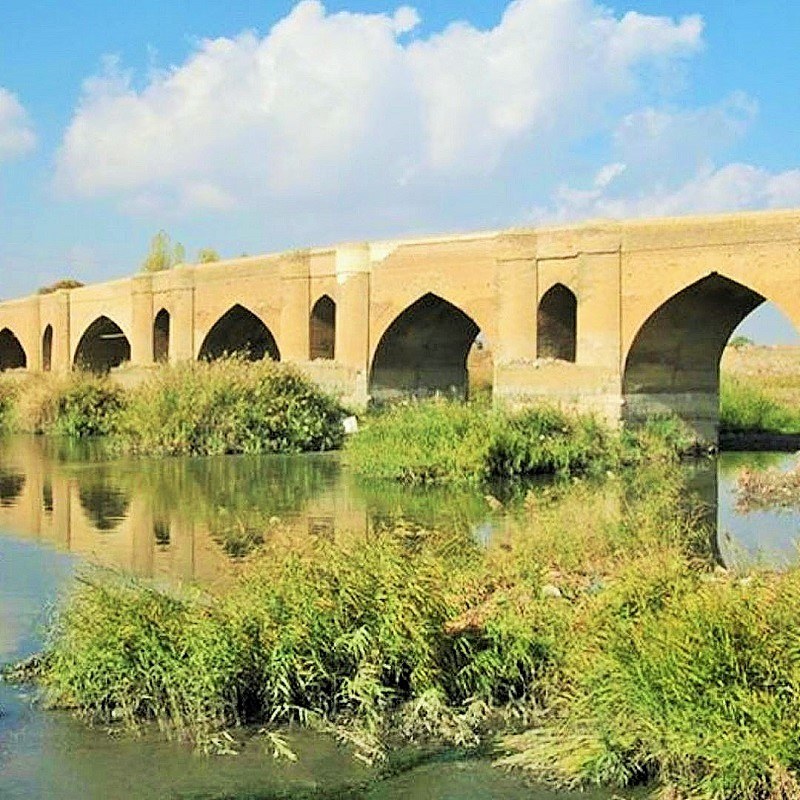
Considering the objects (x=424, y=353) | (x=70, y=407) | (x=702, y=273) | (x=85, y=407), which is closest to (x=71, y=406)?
(x=70, y=407)

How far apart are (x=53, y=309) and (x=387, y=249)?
1929cm

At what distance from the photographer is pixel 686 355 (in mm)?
22656

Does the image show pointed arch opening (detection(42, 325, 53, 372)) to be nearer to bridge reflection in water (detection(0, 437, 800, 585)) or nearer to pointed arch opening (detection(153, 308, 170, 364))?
pointed arch opening (detection(153, 308, 170, 364))

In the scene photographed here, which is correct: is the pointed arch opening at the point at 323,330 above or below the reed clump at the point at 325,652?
above

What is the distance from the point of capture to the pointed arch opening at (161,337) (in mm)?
35531

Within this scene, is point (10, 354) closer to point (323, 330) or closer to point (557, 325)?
point (323, 330)

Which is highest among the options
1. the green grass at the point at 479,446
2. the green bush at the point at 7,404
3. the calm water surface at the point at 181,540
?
the green bush at the point at 7,404

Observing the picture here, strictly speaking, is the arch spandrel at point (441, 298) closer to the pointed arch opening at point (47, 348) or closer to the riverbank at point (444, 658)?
the riverbank at point (444, 658)

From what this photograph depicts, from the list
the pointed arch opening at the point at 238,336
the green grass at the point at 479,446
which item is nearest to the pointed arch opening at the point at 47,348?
the pointed arch opening at the point at 238,336

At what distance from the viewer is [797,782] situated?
4.98m

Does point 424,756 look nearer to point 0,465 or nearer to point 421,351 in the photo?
point 0,465

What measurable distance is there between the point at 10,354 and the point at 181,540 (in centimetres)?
4209

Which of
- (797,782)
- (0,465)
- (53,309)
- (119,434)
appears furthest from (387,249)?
(797,782)

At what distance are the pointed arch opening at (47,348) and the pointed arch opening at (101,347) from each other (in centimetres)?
259
